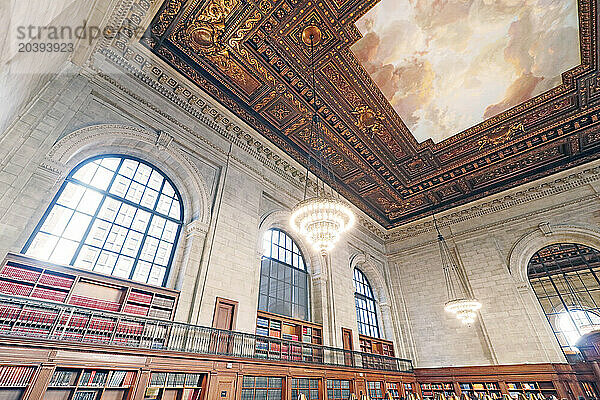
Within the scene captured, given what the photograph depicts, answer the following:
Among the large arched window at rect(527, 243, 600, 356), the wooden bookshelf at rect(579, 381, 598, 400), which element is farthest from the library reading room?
A: the large arched window at rect(527, 243, 600, 356)

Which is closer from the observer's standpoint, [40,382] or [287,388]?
[40,382]

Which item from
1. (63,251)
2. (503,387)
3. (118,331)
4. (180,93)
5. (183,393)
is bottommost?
(183,393)

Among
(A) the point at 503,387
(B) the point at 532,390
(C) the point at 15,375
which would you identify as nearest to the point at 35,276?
A: (C) the point at 15,375

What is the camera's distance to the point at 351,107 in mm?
7977

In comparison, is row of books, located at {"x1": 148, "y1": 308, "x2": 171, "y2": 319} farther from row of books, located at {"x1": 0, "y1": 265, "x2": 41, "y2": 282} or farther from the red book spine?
row of books, located at {"x1": 0, "y1": 265, "x2": 41, "y2": 282}

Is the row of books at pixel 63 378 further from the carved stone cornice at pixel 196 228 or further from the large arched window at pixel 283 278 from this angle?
the large arched window at pixel 283 278

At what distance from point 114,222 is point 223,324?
3021mm

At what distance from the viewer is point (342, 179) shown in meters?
10.8

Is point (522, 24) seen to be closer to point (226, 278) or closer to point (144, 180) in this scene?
point (226, 278)

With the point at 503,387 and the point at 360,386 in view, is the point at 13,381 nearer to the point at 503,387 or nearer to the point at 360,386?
the point at 360,386

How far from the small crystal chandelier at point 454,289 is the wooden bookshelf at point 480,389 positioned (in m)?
1.91

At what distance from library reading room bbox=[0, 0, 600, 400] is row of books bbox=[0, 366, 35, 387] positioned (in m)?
0.02

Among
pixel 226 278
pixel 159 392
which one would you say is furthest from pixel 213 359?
pixel 226 278

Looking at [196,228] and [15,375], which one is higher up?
[196,228]
